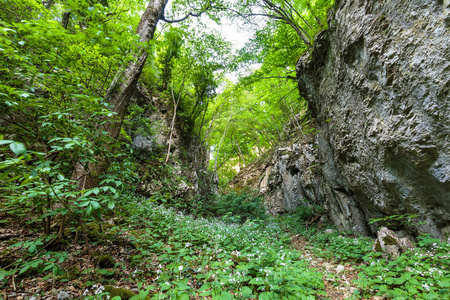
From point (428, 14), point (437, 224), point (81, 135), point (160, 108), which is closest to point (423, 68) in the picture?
point (428, 14)

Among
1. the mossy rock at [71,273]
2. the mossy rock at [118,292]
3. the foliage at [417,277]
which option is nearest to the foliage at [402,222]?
the foliage at [417,277]

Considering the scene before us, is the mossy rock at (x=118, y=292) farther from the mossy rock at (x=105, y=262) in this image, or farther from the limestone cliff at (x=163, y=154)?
the limestone cliff at (x=163, y=154)

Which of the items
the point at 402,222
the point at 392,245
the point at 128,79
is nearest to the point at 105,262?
the point at 128,79

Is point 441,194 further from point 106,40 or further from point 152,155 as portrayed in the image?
point 152,155

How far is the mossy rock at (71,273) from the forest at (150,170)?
28mm

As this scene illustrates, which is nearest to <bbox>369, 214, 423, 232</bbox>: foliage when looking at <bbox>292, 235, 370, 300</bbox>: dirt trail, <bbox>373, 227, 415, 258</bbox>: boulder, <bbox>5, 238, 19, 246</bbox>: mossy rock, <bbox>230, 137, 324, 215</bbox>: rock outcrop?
<bbox>373, 227, 415, 258</bbox>: boulder

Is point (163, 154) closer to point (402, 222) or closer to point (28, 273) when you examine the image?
point (28, 273)

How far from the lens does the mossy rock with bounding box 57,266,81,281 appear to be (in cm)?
212

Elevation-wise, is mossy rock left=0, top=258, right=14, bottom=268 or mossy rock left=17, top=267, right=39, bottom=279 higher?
mossy rock left=0, top=258, right=14, bottom=268

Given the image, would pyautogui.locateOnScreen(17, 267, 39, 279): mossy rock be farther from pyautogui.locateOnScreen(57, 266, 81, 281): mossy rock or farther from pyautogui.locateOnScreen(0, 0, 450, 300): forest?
pyautogui.locateOnScreen(57, 266, 81, 281): mossy rock

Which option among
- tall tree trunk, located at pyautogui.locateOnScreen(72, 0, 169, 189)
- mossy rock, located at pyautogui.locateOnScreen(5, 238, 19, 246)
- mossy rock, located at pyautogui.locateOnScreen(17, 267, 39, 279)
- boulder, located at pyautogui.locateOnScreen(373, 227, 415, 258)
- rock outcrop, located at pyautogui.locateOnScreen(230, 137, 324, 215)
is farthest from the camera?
rock outcrop, located at pyautogui.locateOnScreen(230, 137, 324, 215)

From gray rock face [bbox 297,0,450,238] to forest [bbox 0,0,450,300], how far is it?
0.59 meters

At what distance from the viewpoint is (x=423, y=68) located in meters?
2.80

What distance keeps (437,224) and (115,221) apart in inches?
264
